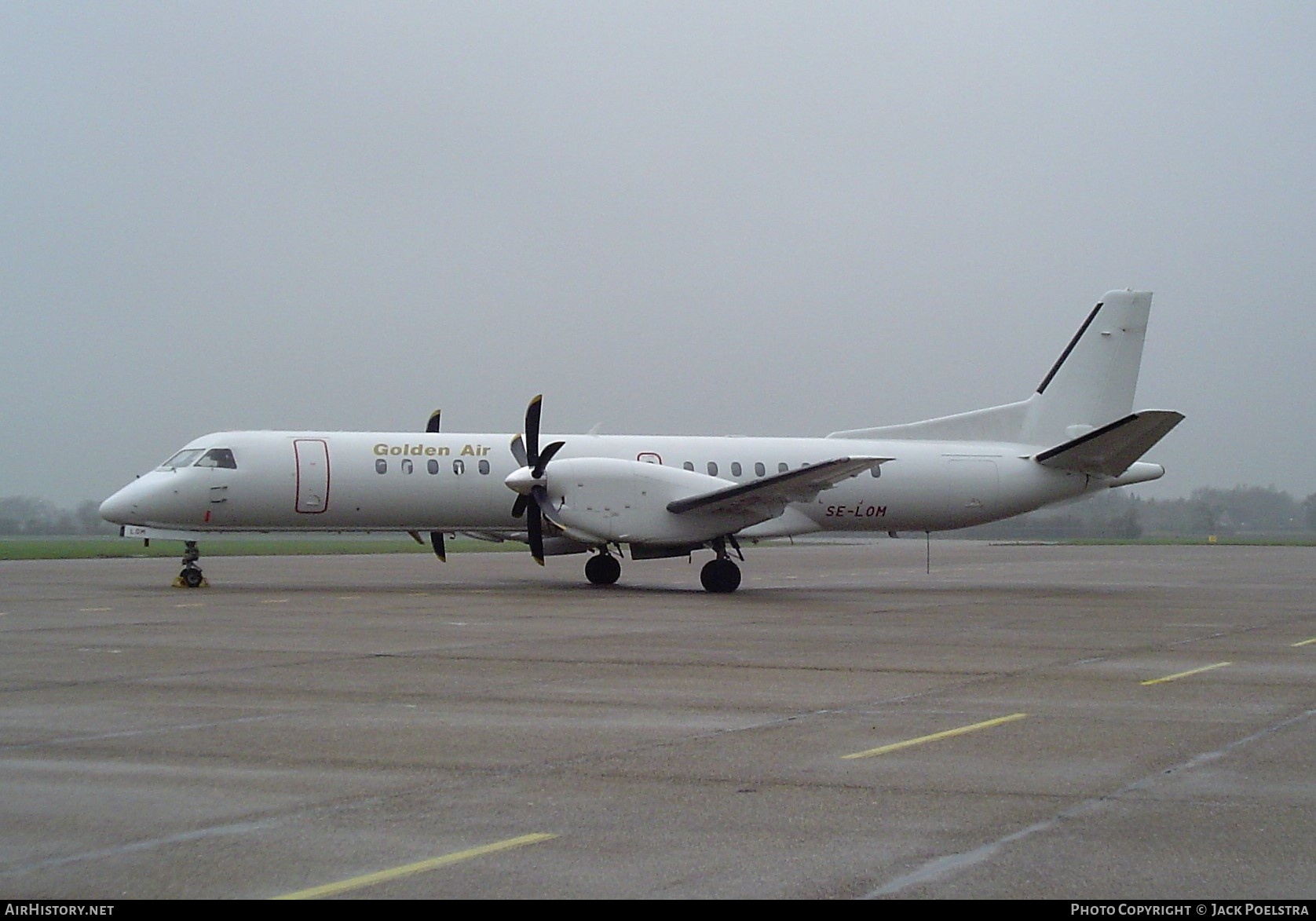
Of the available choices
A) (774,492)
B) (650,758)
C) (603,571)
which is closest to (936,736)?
(650,758)

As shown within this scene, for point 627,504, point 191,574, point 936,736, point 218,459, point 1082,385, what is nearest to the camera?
point 936,736

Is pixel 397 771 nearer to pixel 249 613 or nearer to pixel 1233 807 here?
pixel 1233 807

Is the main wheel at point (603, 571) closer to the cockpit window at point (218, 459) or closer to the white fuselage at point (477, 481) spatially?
the white fuselage at point (477, 481)

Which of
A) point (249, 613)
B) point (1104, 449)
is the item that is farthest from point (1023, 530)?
point (249, 613)

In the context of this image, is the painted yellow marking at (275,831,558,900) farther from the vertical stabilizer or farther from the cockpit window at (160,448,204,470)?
the vertical stabilizer

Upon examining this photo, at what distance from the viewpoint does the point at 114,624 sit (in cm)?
1648

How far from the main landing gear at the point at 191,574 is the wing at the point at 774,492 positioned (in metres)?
9.19

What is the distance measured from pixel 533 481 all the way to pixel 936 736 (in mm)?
15276

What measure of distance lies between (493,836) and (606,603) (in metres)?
15.2

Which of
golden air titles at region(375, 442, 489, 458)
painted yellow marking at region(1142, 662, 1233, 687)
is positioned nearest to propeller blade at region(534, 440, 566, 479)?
golden air titles at region(375, 442, 489, 458)

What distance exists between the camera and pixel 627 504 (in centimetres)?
2344

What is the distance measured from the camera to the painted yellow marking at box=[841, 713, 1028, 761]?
8047mm

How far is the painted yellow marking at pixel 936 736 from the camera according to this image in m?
8.05

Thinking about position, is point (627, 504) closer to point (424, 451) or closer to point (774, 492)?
point (774, 492)
